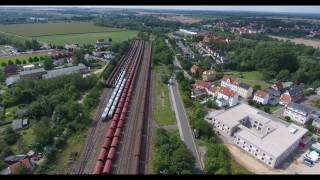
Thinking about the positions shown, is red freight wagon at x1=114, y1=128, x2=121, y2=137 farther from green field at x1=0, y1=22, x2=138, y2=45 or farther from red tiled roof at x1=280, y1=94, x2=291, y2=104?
green field at x1=0, y1=22, x2=138, y2=45

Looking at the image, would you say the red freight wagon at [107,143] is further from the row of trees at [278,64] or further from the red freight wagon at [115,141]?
the row of trees at [278,64]

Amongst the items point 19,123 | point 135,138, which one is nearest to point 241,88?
point 135,138

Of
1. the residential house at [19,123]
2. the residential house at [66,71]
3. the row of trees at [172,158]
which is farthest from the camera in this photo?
the residential house at [66,71]

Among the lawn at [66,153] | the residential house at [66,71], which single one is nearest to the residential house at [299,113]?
the lawn at [66,153]

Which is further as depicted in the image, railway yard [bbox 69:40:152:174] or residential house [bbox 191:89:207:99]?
residential house [bbox 191:89:207:99]

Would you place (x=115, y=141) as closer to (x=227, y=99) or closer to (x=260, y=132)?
(x=260, y=132)

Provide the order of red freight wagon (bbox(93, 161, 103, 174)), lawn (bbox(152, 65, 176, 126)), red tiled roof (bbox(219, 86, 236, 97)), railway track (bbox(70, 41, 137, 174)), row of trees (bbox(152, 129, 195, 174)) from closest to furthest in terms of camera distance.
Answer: red freight wagon (bbox(93, 161, 103, 174)) < row of trees (bbox(152, 129, 195, 174)) < railway track (bbox(70, 41, 137, 174)) < lawn (bbox(152, 65, 176, 126)) < red tiled roof (bbox(219, 86, 236, 97))

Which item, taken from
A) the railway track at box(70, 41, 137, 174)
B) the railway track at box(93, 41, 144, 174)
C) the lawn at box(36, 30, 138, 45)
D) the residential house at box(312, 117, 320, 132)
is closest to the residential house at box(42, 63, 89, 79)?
the railway track at box(70, 41, 137, 174)

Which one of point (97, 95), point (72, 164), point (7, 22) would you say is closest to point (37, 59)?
point (97, 95)
